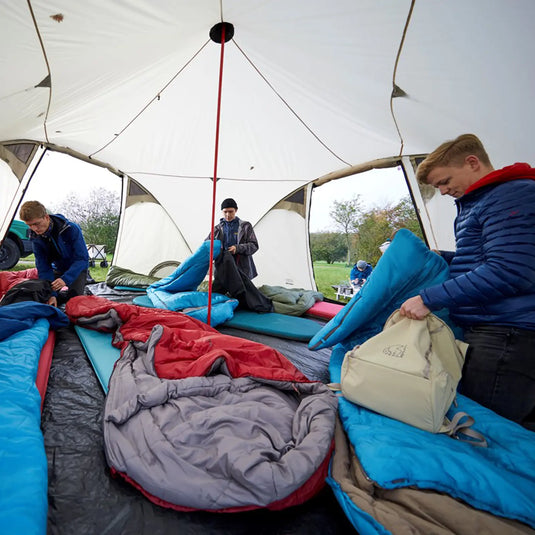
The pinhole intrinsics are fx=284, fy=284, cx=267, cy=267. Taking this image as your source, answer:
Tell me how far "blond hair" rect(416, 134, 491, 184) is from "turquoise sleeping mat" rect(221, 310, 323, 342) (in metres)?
1.68

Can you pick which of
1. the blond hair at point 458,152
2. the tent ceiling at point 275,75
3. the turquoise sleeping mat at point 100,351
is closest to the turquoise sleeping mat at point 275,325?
the turquoise sleeping mat at point 100,351

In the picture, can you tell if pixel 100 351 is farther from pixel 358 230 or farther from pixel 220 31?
pixel 358 230

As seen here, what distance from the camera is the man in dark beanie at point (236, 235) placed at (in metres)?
3.60

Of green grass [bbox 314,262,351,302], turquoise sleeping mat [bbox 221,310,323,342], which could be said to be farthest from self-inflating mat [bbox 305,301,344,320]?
green grass [bbox 314,262,351,302]

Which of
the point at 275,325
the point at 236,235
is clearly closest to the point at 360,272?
the point at 236,235

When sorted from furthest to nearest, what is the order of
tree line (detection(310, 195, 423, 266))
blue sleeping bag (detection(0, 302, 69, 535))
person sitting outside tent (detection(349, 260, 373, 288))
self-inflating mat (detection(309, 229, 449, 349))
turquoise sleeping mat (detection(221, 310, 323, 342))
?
tree line (detection(310, 195, 423, 266))
person sitting outside tent (detection(349, 260, 373, 288))
turquoise sleeping mat (detection(221, 310, 323, 342))
self-inflating mat (detection(309, 229, 449, 349))
blue sleeping bag (detection(0, 302, 69, 535))

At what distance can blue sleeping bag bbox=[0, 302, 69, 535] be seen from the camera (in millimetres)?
667

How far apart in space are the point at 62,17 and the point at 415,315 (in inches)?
106

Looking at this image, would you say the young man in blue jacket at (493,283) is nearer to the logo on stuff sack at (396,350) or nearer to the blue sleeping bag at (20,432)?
the logo on stuff sack at (396,350)

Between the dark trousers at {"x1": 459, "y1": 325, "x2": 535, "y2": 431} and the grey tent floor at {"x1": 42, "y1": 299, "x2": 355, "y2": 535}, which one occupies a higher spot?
the dark trousers at {"x1": 459, "y1": 325, "x2": 535, "y2": 431}

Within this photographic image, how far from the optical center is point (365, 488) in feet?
2.66

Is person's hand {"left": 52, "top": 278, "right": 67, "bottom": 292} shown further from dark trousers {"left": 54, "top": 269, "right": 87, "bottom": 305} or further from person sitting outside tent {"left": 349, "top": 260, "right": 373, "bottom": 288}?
person sitting outside tent {"left": 349, "top": 260, "right": 373, "bottom": 288}

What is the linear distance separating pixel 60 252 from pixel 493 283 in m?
3.57

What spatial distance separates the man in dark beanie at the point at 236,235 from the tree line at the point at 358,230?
20.8 feet
